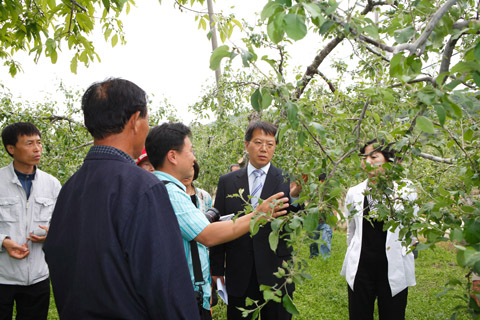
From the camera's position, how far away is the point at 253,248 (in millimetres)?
2963

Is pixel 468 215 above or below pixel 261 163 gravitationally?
below

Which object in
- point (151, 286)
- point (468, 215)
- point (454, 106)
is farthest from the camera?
point (468, 215)

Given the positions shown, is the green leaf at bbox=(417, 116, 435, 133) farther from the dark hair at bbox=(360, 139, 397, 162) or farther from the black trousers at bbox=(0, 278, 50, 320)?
the black trousers at bbox=(0, 278, 50, 320)

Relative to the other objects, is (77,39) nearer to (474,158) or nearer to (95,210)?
(95,210)

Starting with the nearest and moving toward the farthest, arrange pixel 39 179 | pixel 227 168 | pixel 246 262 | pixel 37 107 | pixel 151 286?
pixel 151 286
pixel 246 262
pixel 39 179
pixel 37 107
pixel 227 168

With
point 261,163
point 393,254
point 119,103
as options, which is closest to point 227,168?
point 261,163

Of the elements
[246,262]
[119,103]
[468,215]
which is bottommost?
[246,262]

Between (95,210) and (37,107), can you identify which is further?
(37,107)

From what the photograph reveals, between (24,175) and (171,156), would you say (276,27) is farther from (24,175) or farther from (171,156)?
(24,175)

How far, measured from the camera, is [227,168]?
6.12m

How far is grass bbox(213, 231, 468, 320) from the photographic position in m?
5.00

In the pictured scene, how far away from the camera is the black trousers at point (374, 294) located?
9.91ft

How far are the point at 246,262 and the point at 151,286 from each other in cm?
175

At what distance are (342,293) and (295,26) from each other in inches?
226
